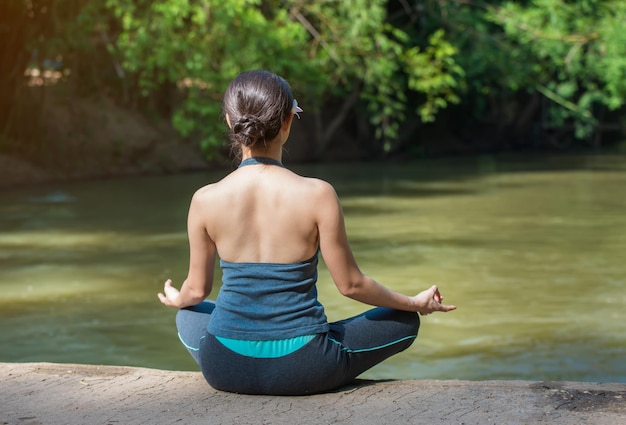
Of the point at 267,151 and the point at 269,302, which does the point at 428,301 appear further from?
the point at 267,151

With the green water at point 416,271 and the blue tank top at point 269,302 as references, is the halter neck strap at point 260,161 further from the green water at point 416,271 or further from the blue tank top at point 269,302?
the green water at point 416,271

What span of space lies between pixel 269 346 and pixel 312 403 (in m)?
0.27

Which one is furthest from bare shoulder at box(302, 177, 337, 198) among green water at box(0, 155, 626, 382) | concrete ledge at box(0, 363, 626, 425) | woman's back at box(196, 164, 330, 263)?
green water at box(0, 155, 626, 382)

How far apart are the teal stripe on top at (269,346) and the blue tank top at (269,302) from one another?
0.02 meters

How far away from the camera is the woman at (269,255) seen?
12.2ft

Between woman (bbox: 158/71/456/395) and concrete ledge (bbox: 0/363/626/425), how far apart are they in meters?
0.14

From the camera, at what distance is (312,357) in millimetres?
3773

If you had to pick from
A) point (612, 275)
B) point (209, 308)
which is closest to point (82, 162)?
point (612, 275)

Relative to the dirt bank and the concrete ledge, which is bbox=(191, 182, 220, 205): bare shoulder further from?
the dirt bank

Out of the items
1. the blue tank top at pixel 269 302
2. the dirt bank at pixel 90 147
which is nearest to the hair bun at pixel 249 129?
the blue tank top at pixel 269 302

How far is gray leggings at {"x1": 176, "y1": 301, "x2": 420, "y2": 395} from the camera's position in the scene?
378 cm

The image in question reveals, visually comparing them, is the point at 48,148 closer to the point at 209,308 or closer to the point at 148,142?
the point at 148,142

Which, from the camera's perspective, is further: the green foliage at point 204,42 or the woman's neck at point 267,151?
the green foliage at point 204,42

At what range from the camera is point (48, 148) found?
1995cm
